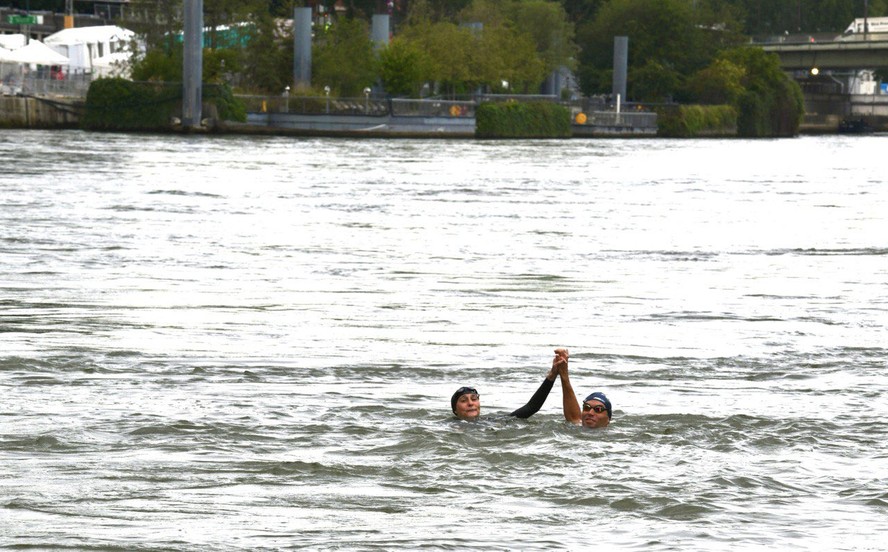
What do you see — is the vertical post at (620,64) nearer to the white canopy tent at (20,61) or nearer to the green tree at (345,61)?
the green tree at (345,61)

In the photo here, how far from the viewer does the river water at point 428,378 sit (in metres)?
10.4

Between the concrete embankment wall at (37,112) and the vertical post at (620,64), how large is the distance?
1609 inches

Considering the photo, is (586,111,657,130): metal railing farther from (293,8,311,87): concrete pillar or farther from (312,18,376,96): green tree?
(293,8,311,87): concrete pillar

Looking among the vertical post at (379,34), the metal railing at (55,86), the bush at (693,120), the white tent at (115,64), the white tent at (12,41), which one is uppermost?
the vertical post at (379,34)

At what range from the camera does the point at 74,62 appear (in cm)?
9600

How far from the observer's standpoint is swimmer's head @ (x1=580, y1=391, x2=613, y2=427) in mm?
12938

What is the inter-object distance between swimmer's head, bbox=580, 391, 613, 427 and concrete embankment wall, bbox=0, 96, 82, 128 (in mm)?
64573

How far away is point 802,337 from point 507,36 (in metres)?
83.0


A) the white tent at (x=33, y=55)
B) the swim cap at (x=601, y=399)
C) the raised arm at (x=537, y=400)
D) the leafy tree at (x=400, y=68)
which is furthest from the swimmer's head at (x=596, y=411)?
the leafy tree at (x=400, y=68)

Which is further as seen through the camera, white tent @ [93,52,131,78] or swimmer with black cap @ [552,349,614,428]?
white tent @ [93,52,131,78]

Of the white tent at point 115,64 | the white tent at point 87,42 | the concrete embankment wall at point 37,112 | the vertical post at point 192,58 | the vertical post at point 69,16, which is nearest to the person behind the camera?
the concrete embankment wall at point 37,112

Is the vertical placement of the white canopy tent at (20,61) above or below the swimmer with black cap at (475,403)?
above

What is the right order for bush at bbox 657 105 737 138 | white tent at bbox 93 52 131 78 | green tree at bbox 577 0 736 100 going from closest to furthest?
white tent at bbox 93 52 131 78 → bush at bbox 657 105 737 138 → green tree at bbox 577 0 736 100

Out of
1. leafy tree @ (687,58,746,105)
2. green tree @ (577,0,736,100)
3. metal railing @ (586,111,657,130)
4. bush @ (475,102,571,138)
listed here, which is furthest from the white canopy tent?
leafy tree @ (687,58,746,105)
